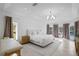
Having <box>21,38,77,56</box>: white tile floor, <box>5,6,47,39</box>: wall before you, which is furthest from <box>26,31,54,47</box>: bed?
<box>21,38,77,56</box>: white tile floor

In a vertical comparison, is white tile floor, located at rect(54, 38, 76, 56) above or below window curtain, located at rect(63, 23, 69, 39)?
below

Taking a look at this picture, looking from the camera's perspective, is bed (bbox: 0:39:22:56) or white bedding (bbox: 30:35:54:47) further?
white bedding (bbox: 30:35:54:47)

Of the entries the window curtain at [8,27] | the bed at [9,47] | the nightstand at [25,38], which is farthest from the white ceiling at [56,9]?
the bed at [9,47]

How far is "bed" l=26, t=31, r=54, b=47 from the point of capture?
180 cm

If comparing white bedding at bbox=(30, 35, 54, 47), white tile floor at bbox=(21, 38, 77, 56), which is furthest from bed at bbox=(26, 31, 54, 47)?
white tile floor at bbox=(21, 38, 77, 56)

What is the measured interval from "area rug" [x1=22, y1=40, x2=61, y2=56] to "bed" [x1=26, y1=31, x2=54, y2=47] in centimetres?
7

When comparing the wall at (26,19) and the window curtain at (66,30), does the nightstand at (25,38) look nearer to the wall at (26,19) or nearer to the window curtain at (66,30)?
the wall at (26,19)

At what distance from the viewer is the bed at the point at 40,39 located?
5.91 feet

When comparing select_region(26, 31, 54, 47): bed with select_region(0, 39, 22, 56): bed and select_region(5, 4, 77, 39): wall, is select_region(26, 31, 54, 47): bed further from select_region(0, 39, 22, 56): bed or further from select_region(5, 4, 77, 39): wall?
select_region(0, 39, 22, 56): bed

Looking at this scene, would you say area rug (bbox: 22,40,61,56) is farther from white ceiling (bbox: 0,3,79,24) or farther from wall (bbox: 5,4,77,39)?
white ceiling (bbox: 0,3,79,24)

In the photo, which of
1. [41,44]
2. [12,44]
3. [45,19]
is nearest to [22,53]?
[12,44]

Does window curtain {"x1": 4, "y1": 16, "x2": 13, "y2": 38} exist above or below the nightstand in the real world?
above

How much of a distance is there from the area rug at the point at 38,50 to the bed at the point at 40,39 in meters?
0.07

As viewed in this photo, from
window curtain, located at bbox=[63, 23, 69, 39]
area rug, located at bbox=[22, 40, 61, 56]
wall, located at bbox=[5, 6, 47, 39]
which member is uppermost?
wall, located at bbox=[5, 6, 47, 39]
